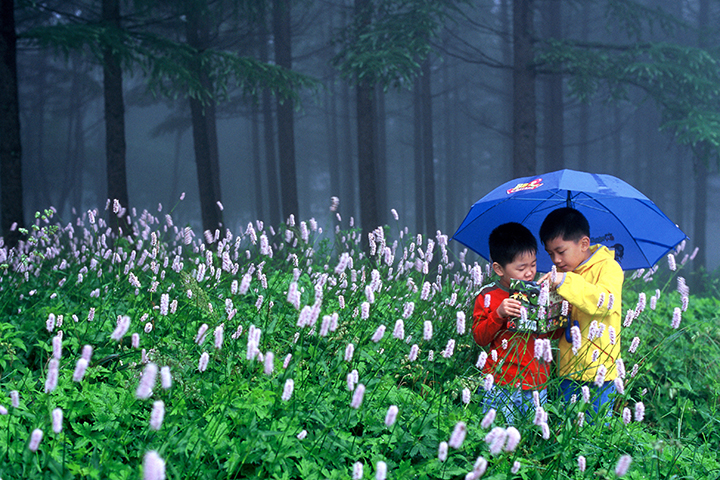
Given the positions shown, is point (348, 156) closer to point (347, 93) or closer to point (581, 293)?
point (347, 93)

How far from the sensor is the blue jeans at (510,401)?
8.55 ft

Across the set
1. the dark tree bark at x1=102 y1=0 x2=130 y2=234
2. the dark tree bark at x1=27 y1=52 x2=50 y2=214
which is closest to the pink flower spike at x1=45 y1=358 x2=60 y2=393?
the dark tree bark at x1=102 y1=0 x2=130 y2=234

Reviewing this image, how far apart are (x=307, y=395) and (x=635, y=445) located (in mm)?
1771

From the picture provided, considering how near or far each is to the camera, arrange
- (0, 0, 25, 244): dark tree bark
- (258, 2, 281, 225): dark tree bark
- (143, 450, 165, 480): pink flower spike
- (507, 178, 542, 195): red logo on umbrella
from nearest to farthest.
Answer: (143, 450, 165, 480): pink flower spike < (507, 178, 542, 195): red logo on umbrella < (0, 0, 25, 244): dark tree bark < (258, 2, 281, 225): dark tree bark

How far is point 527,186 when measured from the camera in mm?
3412

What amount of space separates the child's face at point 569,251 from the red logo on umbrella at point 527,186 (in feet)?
1.27

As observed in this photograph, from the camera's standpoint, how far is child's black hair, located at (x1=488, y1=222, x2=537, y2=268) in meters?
2.99

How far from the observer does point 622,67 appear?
10602mm

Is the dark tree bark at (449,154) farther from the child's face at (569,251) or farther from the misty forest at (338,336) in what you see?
the child's face at (569,251)

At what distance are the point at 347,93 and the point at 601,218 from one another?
71.6ft

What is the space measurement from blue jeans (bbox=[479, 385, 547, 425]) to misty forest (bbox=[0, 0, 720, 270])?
3.07 m

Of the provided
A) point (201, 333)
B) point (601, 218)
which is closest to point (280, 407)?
point (201, 333)

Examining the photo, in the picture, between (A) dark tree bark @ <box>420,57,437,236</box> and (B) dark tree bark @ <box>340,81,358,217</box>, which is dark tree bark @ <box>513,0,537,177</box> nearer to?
(A) dark tree bark @ <box>420,57,437,236</box>

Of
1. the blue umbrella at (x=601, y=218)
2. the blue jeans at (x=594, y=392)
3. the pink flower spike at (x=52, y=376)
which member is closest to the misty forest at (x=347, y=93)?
the blue umbrella at (x=601, y=218)
